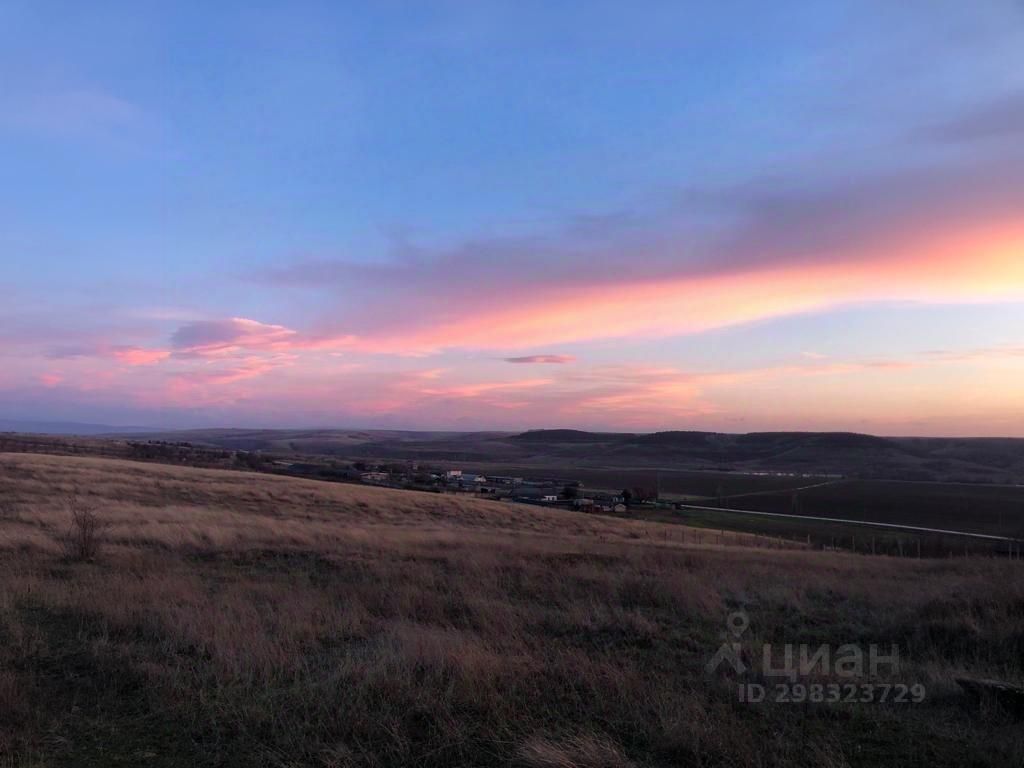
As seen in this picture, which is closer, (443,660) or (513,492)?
(443,660)

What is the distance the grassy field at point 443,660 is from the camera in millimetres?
5027

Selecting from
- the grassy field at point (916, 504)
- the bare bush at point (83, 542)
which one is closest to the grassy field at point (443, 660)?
the bare bush at point (83, 542)

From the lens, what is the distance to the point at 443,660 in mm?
6309

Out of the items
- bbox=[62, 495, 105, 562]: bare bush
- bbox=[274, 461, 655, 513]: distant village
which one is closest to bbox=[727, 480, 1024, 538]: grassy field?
bbox=[274, 461, 655, 513]: distant village

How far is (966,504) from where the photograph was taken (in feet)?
263

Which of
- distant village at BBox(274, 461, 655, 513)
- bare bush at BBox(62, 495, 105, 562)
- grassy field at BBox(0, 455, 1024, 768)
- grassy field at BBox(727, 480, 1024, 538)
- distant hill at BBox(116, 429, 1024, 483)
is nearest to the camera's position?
grassy field at BBox(0, 455, 1024, 768)

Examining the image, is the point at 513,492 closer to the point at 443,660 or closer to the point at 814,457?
the point at 443,660

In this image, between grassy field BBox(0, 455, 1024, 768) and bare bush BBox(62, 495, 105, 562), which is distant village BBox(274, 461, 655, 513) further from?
grassy field BBox(0, 455, 1024, 768)

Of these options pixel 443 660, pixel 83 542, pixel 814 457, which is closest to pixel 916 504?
pixel 83 542

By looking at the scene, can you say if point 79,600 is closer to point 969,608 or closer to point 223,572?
point 223,572

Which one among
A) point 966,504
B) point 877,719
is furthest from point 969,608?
point 966,504

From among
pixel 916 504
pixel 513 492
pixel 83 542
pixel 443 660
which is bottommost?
pixel 916 504

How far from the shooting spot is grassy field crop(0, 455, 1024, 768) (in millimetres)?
5027

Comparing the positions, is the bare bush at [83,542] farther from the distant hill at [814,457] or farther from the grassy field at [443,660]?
the distant hill at [814,457]
